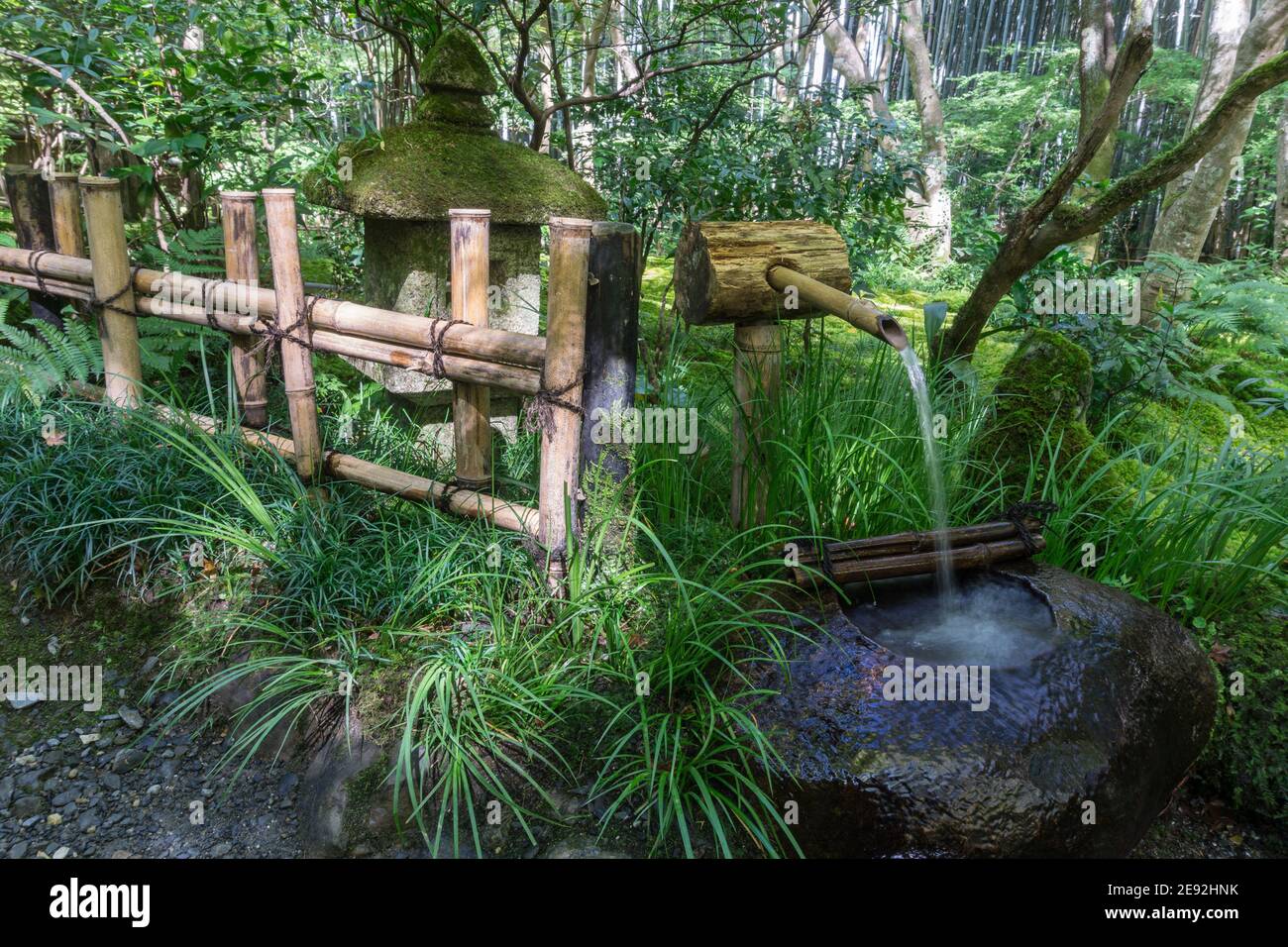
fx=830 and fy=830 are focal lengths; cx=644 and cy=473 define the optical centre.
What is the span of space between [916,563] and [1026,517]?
0.52 metres

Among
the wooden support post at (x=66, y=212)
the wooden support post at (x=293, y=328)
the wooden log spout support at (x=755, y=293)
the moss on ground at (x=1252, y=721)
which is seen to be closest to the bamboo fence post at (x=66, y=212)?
the wooden support post at (x=66, y=212)

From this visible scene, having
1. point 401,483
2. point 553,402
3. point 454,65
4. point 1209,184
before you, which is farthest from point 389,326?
point 1209,184

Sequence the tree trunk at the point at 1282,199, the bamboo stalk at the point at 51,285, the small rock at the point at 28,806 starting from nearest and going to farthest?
the small rock at the point at 28,806
the bamboo stalk at the point at 51,285
the tree trunk at the point at 1282,199

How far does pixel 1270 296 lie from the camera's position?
520cm

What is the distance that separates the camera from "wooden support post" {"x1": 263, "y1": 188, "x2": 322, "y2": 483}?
3080mm

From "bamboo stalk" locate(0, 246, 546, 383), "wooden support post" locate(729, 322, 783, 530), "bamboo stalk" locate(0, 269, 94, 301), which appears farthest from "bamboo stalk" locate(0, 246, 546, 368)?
"wooden support post" locate(729, 322, 783, 530)

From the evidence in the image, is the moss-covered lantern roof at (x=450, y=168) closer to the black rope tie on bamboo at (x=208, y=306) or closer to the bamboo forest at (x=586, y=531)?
the bamboo forest at (x=586, y=531)

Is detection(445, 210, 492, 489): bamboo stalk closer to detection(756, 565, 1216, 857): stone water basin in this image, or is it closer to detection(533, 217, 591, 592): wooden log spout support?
detection(533, 217, 591, 592): wooden log spout support

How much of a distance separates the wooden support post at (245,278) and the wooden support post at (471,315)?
0.91 meters

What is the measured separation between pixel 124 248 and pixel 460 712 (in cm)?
284

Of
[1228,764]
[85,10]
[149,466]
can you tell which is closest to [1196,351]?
[1228,764]

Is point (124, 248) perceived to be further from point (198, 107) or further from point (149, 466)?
point (149, 466)

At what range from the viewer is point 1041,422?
370 centimetres

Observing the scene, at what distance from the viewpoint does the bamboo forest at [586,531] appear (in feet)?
7.28
